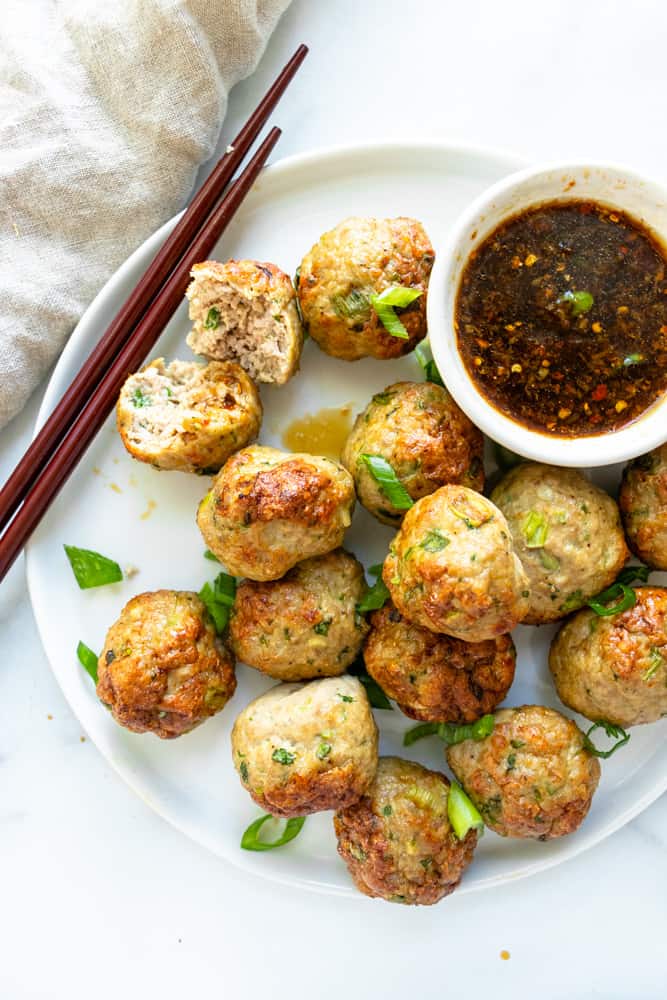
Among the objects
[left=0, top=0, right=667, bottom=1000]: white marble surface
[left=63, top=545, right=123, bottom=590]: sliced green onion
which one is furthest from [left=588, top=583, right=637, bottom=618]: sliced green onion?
[left=63, top=545, right=123, bottom=590]: sliced green onion

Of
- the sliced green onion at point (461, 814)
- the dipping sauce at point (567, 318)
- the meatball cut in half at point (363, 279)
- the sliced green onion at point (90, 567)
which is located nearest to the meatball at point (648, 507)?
the dipping sauce at point (567, 318)

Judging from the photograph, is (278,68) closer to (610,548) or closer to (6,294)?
(6,294)

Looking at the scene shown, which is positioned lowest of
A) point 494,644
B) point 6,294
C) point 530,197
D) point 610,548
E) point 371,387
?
point 494,644

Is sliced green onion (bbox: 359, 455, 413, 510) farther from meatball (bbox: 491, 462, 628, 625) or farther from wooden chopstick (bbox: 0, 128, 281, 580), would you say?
wooden chopstick (bbox: 0, 128, 281, 580)

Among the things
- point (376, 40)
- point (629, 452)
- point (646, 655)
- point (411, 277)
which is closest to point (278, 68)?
point (376, 40)

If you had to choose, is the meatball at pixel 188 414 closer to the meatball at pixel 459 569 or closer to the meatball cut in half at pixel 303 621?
the meatball cut in half at pixel 303 621

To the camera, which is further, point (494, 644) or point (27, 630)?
point (27, 630)
